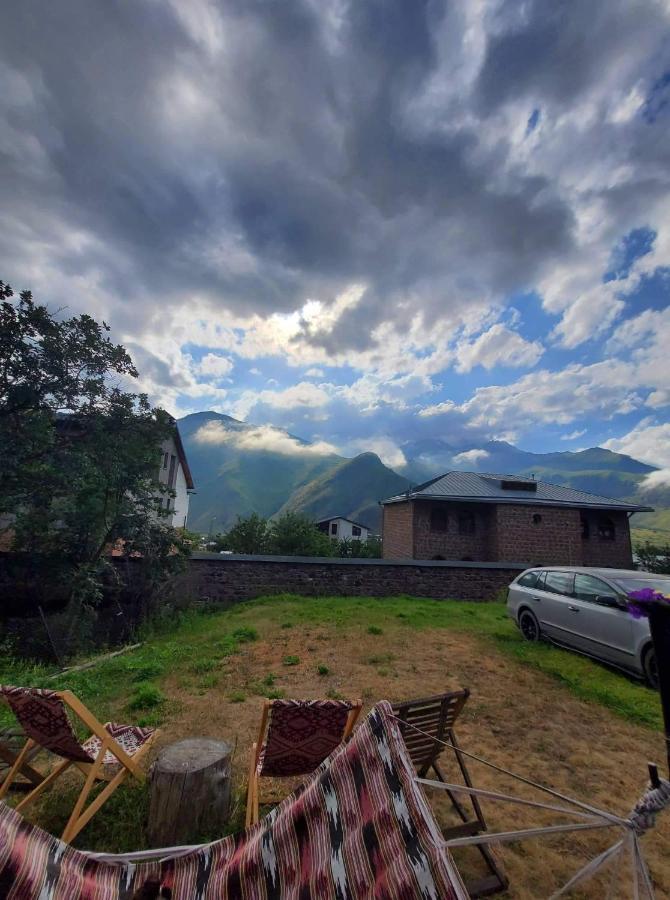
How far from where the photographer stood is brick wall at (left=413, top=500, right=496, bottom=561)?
22031mm

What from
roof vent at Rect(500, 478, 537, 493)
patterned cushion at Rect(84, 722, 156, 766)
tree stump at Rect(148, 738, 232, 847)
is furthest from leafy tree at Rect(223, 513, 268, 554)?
tree stump at Rect(148, 738, 232, 847)

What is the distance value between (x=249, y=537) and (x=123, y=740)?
62.0ft

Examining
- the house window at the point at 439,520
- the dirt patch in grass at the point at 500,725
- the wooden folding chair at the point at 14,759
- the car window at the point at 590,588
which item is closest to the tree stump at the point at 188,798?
the dirt patch in grass at the point at 500,725

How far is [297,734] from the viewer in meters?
2.91

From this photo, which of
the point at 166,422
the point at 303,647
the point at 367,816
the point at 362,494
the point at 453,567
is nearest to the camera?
the point at 367,816

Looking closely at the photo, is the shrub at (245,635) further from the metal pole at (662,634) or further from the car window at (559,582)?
the metal pole at (662,634)

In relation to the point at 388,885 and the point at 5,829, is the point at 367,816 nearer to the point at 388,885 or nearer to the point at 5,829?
the point at 388,885

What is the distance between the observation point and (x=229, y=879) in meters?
1.96

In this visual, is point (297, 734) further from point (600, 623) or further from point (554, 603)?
point (554, 603)

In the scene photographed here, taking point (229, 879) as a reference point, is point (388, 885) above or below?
above

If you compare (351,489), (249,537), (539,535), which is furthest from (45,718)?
(351,489)

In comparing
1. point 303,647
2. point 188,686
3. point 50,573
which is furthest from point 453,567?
point 50,573

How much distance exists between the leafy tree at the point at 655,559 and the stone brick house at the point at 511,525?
1.09 metres

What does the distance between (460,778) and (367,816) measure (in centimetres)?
258
